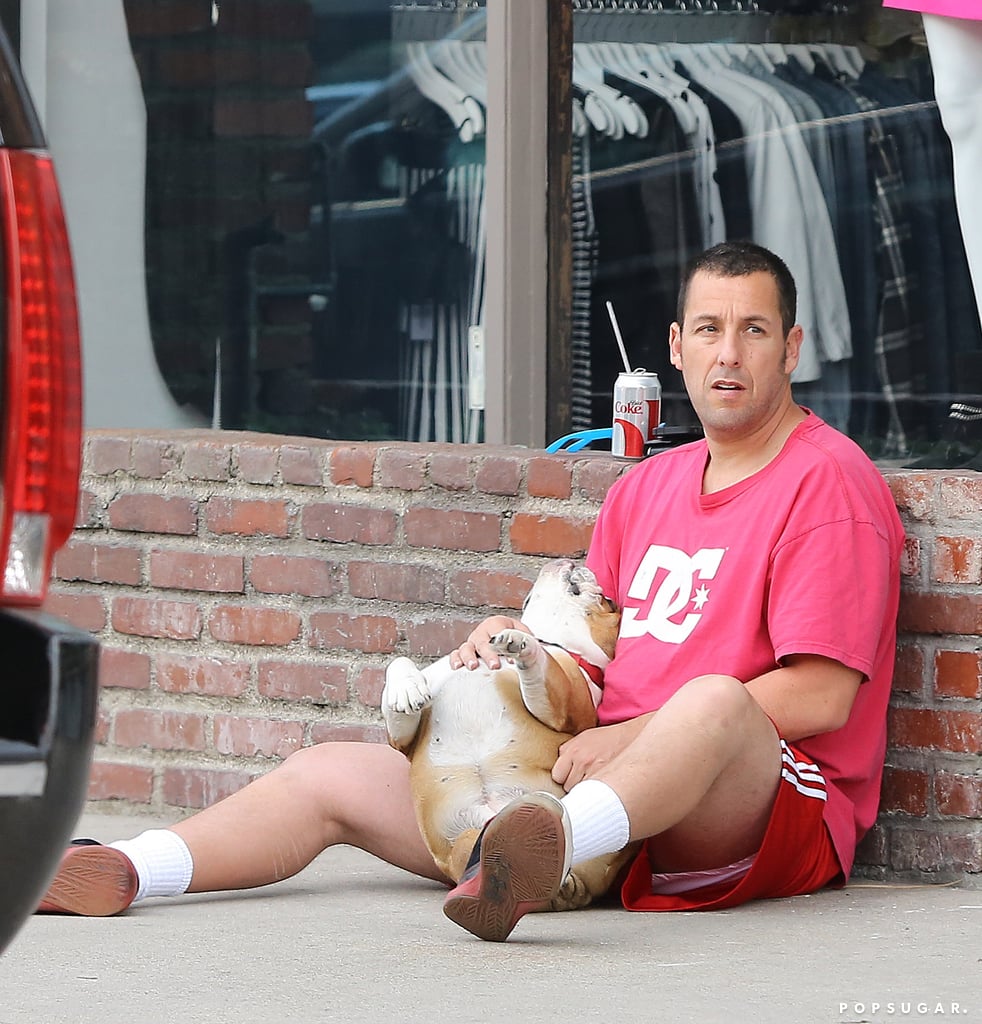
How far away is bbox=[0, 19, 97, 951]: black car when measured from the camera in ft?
6.09

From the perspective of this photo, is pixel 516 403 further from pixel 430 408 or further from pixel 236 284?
pixel 236 284

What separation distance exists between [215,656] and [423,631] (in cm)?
57

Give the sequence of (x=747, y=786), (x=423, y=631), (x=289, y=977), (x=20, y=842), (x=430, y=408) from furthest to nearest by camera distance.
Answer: (x=430, y=408), (x=423, y=631), (x=747, y=786), (x=289, y=977), (x=20, y=842)

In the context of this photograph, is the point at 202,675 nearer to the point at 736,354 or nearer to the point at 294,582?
the point at 294,582

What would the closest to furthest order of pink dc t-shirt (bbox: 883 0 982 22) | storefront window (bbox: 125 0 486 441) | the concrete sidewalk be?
the concrete sidewalk → pink dc t-shirt (bbox: 883 0 982 22) → storefront window (bbox: 125 0 486 441)

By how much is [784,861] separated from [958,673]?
57 centimetres

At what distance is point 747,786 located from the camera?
324 centimetres

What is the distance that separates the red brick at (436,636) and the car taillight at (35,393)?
2388mm

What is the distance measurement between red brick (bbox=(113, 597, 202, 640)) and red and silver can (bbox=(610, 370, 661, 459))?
3.64 ft

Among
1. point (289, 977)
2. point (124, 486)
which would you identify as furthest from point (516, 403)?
point (289, 977)

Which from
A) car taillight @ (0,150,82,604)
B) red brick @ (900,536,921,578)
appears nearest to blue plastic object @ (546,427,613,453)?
red brick @ (900,536,921,578)

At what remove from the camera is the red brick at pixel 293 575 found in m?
4.43

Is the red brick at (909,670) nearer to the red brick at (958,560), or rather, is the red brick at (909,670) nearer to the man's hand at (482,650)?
the red brick at (958,560)

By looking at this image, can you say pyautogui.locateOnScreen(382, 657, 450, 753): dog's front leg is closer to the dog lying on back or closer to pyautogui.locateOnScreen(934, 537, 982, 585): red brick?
the dog lying on back
